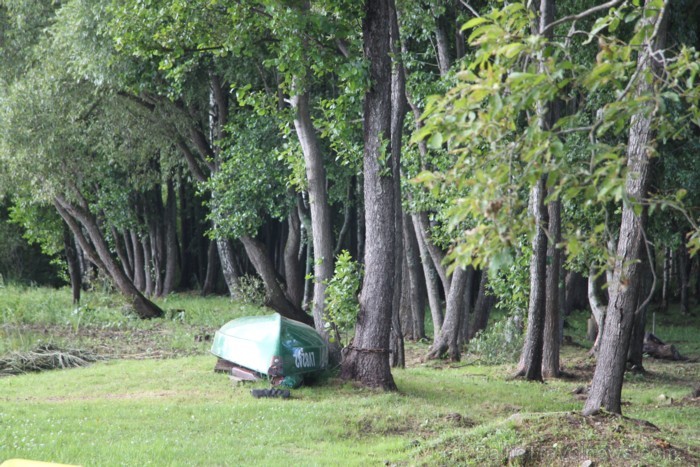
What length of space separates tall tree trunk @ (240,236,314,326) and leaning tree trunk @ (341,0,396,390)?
800 cm

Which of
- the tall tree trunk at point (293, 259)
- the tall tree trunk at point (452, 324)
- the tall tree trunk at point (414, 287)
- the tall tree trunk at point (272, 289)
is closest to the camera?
the tall tree trunk at point (452, 324)

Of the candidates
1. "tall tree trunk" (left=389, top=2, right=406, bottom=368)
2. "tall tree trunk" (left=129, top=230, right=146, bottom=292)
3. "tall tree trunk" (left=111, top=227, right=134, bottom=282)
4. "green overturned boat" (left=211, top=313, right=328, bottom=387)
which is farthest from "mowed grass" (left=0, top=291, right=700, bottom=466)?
"tall tree trunk" (left=129, top=230, right=146, bottom=292)

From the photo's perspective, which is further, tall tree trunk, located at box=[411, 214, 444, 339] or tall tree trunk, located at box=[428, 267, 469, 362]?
tall tree trunk, located at box=[411, 214, 444, 339]

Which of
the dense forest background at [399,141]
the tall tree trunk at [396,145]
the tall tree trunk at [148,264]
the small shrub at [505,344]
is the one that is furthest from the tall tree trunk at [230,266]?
the tall tree trunk at [396,145]

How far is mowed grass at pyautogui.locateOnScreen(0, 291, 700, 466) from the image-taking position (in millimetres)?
7758

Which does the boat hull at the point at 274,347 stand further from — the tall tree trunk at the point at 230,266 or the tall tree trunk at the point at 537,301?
the tall tree trunk at the point at 230,266

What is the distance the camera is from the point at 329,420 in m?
9.74

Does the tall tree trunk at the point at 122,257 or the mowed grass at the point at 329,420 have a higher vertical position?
the tall tree trunk at the point at 122,257

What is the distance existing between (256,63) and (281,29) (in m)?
7.17

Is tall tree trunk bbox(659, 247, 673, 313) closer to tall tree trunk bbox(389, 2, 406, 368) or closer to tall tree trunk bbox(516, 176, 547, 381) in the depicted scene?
tall tree trunk bbox(516, 176, 547, 381)

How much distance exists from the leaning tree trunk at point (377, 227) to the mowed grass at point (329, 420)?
0.49m

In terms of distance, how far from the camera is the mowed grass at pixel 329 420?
7.76 metres

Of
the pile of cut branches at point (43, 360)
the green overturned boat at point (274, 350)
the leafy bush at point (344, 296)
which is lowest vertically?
the pile of cut branches at point (43, 360)

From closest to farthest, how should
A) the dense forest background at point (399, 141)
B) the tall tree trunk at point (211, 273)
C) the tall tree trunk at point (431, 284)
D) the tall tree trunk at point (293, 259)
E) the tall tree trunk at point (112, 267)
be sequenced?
1. the dense forest background at point (399, 141)
2. the tall tree trunk at point (431, 284)
3. the tall tree trunk at point (112, 267)
4. the tall tree trunk at point (293, 259)
5. the tall tree trunk at point (211, 273)
